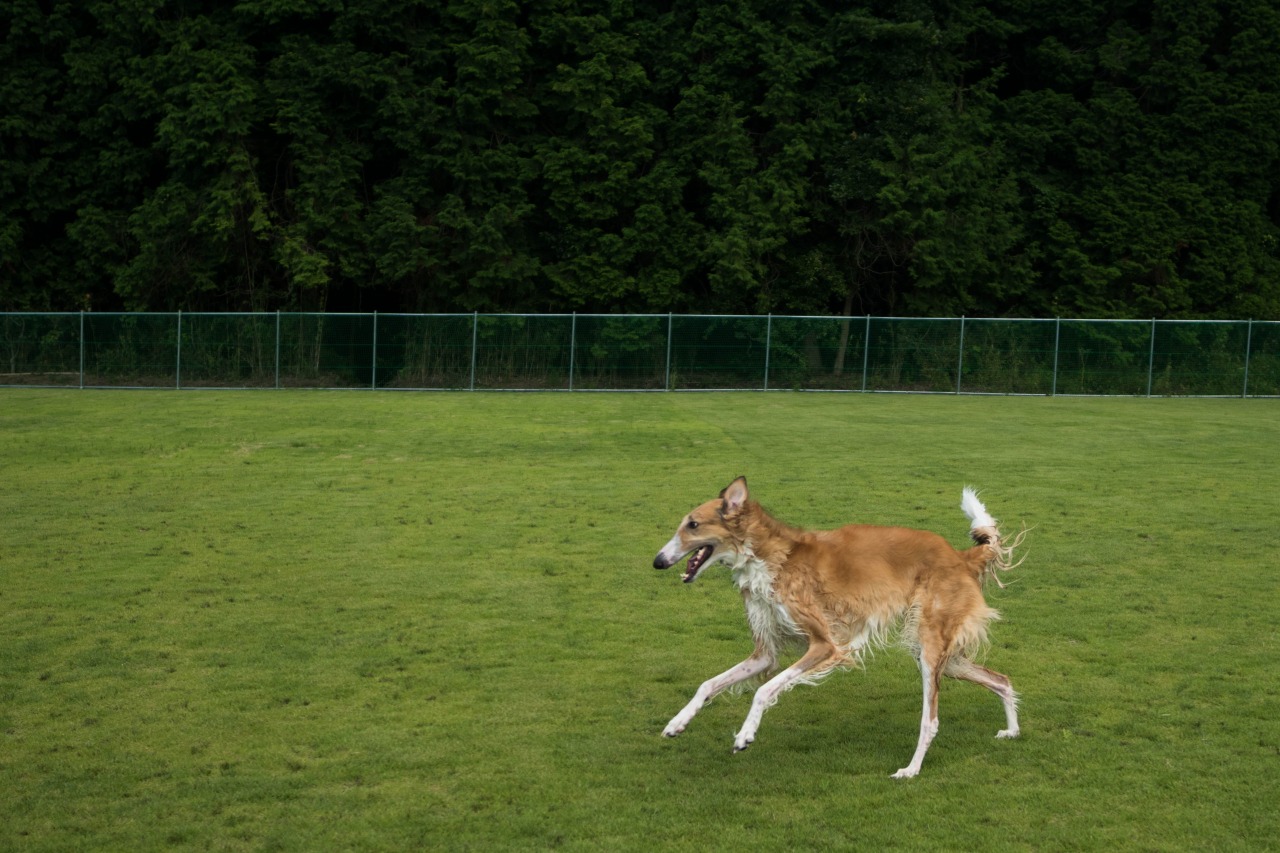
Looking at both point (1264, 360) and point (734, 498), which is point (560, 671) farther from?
point (1264, 360)

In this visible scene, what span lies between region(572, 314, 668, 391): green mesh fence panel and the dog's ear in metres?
28.5

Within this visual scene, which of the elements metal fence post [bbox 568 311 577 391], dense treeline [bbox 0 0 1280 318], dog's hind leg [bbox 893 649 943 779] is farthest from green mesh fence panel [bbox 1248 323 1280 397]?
dog's hind leg [bbox 893 649 943 779]

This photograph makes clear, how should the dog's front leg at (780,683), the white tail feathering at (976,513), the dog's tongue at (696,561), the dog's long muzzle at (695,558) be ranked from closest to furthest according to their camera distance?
1. the dog's front leg at (780,683)
2. the dog's tongue at (696,561)
3. the dog's long muzzle at (695,558)
4. the white tail feathering at (976,513)

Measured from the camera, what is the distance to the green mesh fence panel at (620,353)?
35750 mm

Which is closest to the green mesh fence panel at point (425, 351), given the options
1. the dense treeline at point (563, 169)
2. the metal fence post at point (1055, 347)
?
the dense treeline at point (563, 169)

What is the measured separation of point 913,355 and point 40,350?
80.9 ft

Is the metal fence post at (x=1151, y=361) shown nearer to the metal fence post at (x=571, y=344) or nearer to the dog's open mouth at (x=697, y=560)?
the metal fence post at (x=571, y=344)

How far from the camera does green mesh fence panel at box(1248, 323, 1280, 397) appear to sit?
3738 centimetres

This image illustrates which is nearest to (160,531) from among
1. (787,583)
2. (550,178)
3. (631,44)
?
(787,583)

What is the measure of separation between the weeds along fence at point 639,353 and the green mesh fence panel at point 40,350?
0.11 ft

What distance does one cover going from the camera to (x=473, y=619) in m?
10.1

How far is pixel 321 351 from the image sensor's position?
3506 centimetres

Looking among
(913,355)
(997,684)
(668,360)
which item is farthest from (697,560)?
(913,355)

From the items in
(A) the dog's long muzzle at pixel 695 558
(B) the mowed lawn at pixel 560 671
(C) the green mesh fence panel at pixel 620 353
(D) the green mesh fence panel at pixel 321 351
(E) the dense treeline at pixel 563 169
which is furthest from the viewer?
(E) the dense treeline at pixel 563 169
